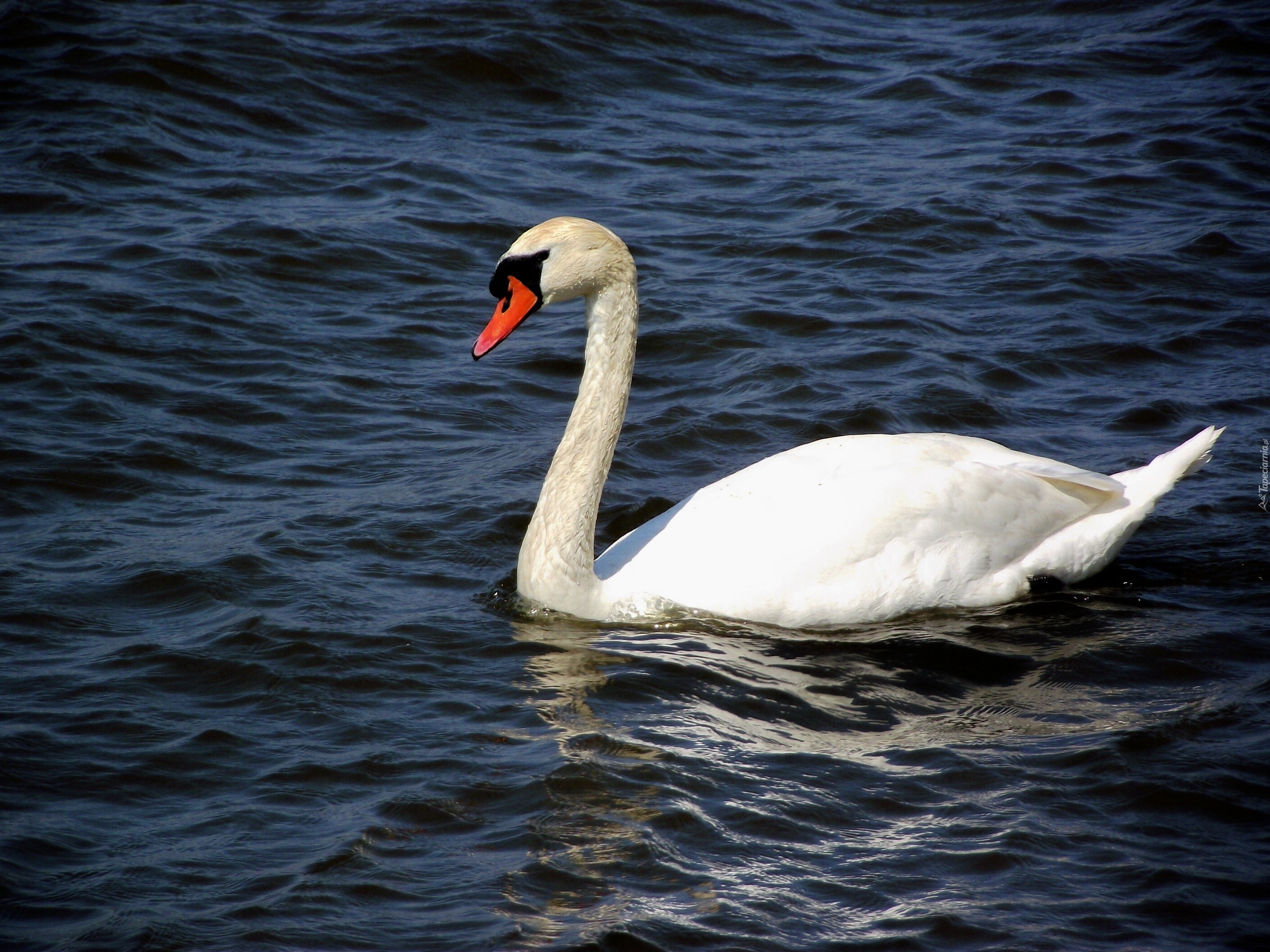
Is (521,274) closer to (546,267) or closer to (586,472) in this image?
(546,267)

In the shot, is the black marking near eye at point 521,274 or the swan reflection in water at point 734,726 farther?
the black marking near eye at point 521,274

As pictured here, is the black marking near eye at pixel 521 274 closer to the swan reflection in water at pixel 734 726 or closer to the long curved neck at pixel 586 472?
the long curved neck at pixel 586 472

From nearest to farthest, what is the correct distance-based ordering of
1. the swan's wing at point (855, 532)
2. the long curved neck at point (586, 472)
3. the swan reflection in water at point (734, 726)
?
the swan reflection in water at point (734, 726) < the swan's wing at point (855, 532) < the long curved neck at point (586, 472)

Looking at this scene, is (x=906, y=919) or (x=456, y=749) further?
(x=456, y=749)

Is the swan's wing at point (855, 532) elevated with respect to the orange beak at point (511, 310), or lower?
lower

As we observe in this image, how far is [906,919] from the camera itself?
13.6 feet

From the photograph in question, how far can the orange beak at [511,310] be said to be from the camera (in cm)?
607

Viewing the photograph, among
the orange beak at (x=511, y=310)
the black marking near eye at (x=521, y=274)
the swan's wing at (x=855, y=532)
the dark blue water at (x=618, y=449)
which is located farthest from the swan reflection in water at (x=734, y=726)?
the black marking near eye at (x=521, y=274)

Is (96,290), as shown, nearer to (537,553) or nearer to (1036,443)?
(537,553)

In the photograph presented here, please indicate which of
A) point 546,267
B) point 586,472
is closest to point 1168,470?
point 586,472

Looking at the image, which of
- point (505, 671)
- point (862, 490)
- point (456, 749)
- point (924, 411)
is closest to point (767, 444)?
point (924, 411)

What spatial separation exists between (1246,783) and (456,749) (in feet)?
8.99

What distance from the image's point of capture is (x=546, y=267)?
6105mm

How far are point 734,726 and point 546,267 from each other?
217cm
